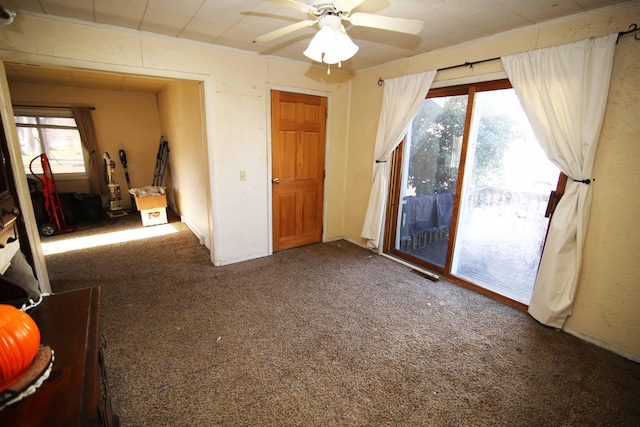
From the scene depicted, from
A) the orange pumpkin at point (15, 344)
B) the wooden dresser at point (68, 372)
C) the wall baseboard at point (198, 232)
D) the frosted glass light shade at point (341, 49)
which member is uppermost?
the frosted glass light shade at point (341, 49)

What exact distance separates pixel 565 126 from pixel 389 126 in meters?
1.71

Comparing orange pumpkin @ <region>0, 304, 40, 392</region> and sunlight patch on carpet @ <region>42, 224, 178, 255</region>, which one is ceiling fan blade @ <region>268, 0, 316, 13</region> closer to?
orange pumpkin @ <region>0, 304, 40, 392</region>

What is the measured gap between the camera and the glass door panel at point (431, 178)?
3.16m

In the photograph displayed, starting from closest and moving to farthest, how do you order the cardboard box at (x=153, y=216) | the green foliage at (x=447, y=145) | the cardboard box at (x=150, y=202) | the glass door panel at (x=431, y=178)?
the green foliage at (x=447, y=145)
the glass door panel at (x=431, y=178)
the cardboard box at (x=150, y=202)
the cardboard box at (x=153, y=216)

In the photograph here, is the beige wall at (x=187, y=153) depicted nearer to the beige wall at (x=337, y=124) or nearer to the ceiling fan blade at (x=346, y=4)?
the beige wall at (x=337, y=124)

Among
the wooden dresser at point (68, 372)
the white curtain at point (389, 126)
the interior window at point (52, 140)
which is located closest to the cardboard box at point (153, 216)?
the interior window at point (52, 140)

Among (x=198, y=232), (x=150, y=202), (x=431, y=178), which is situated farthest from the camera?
(x=150, y=202)

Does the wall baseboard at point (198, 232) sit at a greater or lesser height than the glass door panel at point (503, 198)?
lesser

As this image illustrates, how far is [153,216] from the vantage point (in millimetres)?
5062

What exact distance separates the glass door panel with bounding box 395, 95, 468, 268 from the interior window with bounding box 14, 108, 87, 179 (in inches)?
241

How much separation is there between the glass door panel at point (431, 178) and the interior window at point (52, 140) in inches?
241

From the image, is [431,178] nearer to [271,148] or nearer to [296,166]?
[296,166]

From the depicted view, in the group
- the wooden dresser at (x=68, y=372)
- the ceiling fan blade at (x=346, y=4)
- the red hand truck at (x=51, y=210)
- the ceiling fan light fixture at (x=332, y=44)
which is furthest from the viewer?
the red hand truck at (x=51, y=210)

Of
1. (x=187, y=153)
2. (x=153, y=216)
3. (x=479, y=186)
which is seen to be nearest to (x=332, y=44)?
(x=479, y=186)
